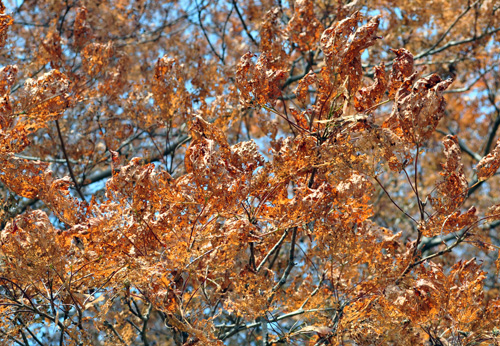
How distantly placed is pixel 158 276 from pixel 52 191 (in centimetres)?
84

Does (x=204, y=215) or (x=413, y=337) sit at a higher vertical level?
Result: (x=204, y=215)

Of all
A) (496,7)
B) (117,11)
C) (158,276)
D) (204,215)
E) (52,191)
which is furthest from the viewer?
(117,11)

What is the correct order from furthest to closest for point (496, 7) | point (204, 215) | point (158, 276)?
point (496, 7)
point (204, 215)
point (158, 276)

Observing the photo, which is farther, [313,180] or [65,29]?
[65,29]

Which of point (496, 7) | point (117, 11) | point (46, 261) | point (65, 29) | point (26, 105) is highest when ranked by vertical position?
point (117, 11)

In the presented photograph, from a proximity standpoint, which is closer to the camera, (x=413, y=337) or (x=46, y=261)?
(x=46, y=261)

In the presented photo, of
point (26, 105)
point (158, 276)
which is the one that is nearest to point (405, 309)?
point (158, 276)

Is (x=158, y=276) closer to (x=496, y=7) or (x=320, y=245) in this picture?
(x=320, y=245)

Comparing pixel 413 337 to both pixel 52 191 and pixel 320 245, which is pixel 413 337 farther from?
pixel 52 191

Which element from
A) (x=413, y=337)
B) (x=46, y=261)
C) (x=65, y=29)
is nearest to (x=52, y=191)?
(x=46, y=261)

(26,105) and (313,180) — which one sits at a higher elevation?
(26,105)

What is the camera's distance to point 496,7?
581 cm

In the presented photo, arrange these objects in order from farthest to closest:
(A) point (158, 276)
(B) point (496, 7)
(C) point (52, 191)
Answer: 1. (B) point (496, 7)
2. (C) point (52, 191)
3. (A) point (158, 276)

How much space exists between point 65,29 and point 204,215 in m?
4.58
